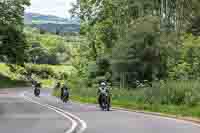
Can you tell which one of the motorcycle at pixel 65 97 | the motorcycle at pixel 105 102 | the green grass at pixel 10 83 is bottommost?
the green grass at pixel 10 83


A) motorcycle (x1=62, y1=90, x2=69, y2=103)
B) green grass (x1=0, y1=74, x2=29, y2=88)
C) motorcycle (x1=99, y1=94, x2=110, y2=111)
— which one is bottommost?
green grass (x1=0, y1=74, x2=29, y2=88)

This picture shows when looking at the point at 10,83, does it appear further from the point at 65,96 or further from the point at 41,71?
the point at 65,96

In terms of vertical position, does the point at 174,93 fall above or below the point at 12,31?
below

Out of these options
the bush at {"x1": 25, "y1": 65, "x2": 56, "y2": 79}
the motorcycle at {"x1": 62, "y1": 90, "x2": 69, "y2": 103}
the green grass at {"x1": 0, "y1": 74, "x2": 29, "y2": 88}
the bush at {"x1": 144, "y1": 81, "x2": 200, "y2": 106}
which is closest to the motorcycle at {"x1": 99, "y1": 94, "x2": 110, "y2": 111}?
the bush at {"x1": 144, "y1": 81, "x2": 200, "y2": 106}

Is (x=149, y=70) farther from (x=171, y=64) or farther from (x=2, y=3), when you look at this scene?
(x=2, y=3)

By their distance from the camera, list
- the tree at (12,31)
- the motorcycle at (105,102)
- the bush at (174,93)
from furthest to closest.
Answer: the tree at (12,31) → the motorcycle at (105,102) → the bush at (174,93)

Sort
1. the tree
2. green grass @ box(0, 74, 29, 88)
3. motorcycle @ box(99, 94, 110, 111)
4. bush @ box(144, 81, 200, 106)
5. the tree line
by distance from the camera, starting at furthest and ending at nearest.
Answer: green grass @ box(0, 74, 29, 88) < the tree < the tree line < motorcycle @ box(99, 94, 110, 111) < bush @ box(144, 81, 200, 106)

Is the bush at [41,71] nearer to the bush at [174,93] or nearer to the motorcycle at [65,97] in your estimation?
the motorcycle at [65,97]

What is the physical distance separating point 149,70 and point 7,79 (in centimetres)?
7043

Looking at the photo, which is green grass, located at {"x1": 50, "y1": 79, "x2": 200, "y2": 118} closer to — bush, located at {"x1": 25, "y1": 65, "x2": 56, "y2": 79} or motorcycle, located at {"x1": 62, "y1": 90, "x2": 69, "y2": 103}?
motorcycle, located at {"x1": 62, "y1": 90, "x2": 69, "y2": 103}

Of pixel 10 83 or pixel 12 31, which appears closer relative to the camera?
pixel 12 31

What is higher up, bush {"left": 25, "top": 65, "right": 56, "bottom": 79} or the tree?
the tree

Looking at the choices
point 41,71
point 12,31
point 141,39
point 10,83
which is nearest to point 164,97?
point 141,39

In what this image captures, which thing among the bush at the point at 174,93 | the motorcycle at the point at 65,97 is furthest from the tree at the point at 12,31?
the bush at the point at 174,93
